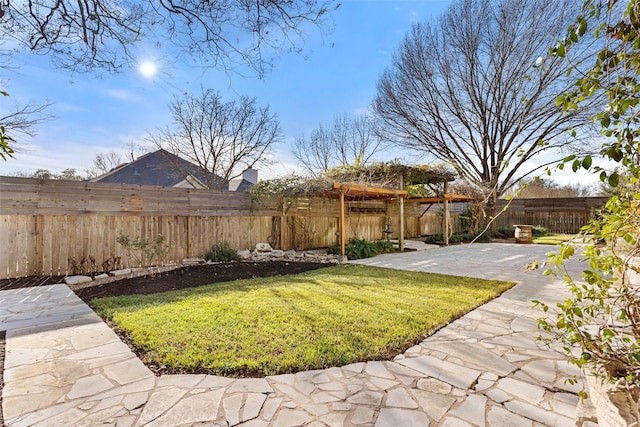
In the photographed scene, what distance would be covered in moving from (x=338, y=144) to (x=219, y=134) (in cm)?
654

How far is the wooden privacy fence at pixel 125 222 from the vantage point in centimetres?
522

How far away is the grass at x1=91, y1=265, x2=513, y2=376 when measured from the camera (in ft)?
7.94

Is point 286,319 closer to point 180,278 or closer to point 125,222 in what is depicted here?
point 180,278

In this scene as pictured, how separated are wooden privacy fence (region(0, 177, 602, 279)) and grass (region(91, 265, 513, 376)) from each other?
2466 mm

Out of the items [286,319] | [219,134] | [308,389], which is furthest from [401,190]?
[219,134]

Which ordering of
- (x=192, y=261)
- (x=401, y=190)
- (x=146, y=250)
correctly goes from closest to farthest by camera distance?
(x=146, y=250) → (x=192, y=261) → (x=401, y=190)

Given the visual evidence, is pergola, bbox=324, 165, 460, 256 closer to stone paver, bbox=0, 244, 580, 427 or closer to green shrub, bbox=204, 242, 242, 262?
green shrub, bbox=204, 242, 242, 262

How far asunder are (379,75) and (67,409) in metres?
14.4

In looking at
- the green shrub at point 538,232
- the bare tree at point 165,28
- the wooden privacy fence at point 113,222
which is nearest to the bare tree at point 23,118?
the wooden privacy fence at point 113,222

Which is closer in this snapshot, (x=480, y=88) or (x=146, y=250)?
(x=146, y=250)

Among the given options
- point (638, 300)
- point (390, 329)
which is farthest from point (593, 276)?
point (390, 329)

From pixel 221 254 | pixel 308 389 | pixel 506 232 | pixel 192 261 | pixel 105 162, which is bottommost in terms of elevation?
pixel 308 389

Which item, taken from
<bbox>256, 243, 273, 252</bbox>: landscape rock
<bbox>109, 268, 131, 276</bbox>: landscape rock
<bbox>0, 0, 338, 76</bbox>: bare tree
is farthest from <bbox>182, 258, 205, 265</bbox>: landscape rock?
<bbox>0, 0, 338, 76</bbox>: bare tree

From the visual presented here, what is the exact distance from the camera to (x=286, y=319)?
3.26 meters
